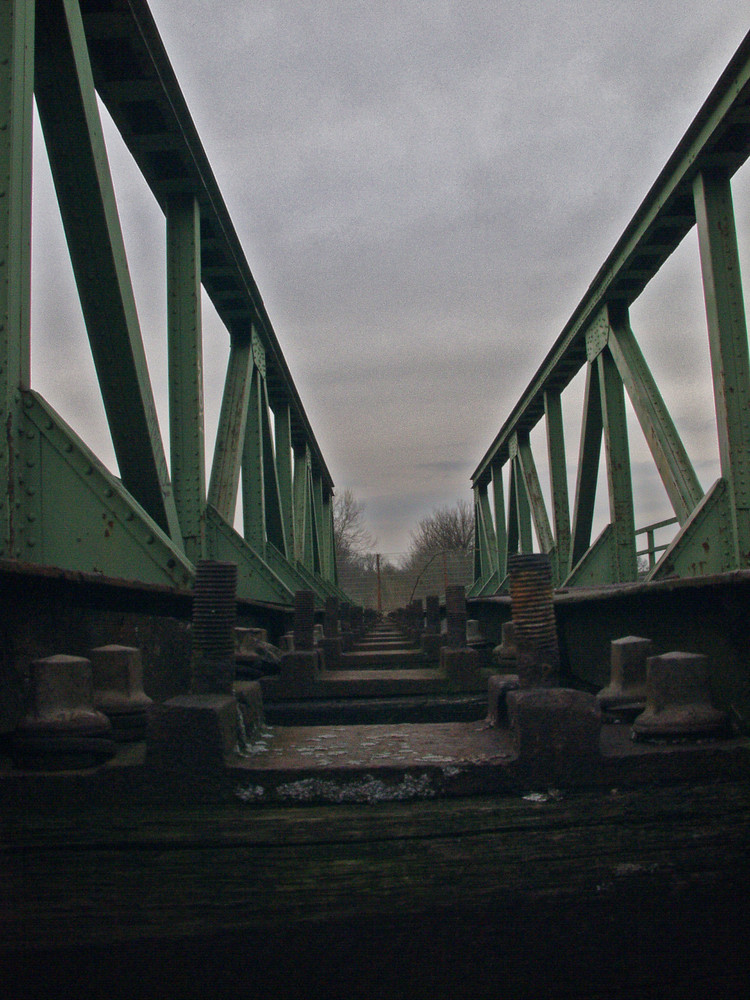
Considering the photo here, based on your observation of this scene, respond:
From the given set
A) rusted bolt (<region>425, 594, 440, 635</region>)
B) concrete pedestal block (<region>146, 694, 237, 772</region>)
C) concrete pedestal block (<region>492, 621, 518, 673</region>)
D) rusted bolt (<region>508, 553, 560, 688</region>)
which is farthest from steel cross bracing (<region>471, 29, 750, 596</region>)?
concrete pedestal block (<region>146, 694, 237, 772</region>)

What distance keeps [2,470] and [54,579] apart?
109 cm

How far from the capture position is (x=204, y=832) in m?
1.85

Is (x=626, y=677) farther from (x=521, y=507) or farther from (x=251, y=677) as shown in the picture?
(x=521, y=507)

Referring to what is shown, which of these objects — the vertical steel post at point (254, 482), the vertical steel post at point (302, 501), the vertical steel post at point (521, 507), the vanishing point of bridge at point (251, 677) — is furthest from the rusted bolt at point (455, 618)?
the vertical steel post at point (521, 507)

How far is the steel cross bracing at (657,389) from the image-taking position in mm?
5734

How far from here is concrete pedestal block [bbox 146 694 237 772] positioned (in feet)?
6.38

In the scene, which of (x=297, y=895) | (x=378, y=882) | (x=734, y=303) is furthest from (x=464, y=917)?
(x=734, y=303)

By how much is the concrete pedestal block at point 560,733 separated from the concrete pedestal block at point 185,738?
0.74 metres

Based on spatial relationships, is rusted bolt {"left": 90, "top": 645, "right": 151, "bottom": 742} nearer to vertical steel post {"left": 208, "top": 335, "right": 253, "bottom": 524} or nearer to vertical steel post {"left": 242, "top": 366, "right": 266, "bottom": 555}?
vertical steel post {"left": 208, "top": 335, "right": 253, "bottom": 524}

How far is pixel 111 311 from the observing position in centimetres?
423

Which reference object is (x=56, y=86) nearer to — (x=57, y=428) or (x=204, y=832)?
(x=57, y=428)

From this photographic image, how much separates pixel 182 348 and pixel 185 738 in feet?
15.7

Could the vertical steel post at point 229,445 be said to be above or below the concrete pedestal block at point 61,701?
above

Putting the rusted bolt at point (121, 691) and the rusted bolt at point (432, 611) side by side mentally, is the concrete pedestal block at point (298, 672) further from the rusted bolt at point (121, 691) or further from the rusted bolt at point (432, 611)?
the rusted bolt at point (432, 611)
